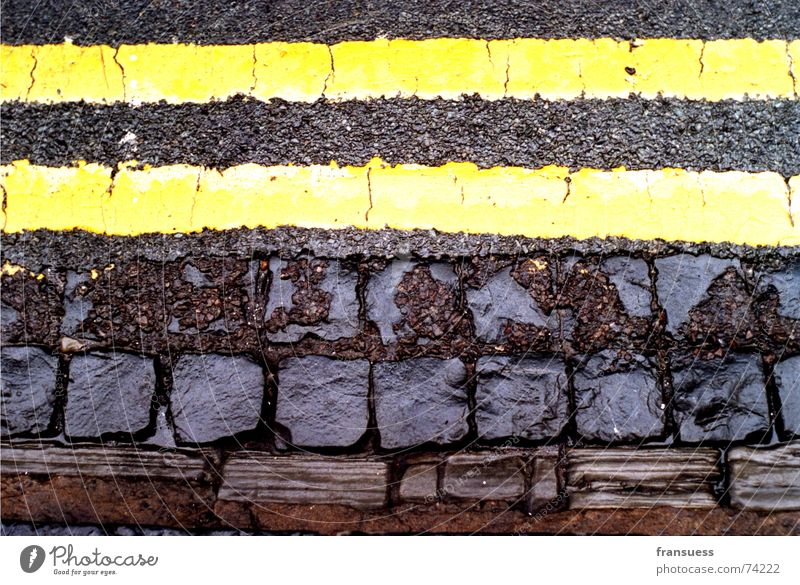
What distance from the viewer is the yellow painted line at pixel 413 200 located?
1874 millimetres

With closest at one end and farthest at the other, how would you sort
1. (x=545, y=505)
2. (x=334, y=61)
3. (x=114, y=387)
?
(x=545, y=505)
(x=114, y=387)
(x=334, y=61)

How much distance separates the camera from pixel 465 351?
1.86 meters

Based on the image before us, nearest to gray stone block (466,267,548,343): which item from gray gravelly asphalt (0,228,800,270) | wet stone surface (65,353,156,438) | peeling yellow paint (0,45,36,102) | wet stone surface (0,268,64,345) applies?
gray gravelly asphalt (0,228,800,270)

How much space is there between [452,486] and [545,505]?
0.26 meters

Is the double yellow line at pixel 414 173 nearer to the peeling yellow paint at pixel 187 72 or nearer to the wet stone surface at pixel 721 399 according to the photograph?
the peeling yellow paint at pixel 187 72

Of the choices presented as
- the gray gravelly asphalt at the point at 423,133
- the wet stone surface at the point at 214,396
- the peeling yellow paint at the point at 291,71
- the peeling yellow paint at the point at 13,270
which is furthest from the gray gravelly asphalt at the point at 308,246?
the peeling yellow paint at the point at 291,71

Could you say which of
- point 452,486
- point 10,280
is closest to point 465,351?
point 452,486

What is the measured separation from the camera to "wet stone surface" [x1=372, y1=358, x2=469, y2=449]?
1.82 metres

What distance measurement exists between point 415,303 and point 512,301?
284 mm

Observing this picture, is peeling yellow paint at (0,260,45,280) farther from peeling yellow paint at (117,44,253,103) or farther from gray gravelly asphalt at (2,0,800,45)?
gray gravelly asphalt at (2,0,800,45)

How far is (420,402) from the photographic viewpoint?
1.83 m

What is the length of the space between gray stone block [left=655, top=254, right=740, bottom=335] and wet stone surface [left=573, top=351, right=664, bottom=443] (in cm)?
16

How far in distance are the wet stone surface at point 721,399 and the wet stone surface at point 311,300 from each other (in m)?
0.96

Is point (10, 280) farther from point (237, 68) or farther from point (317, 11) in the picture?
point (317, 11)
